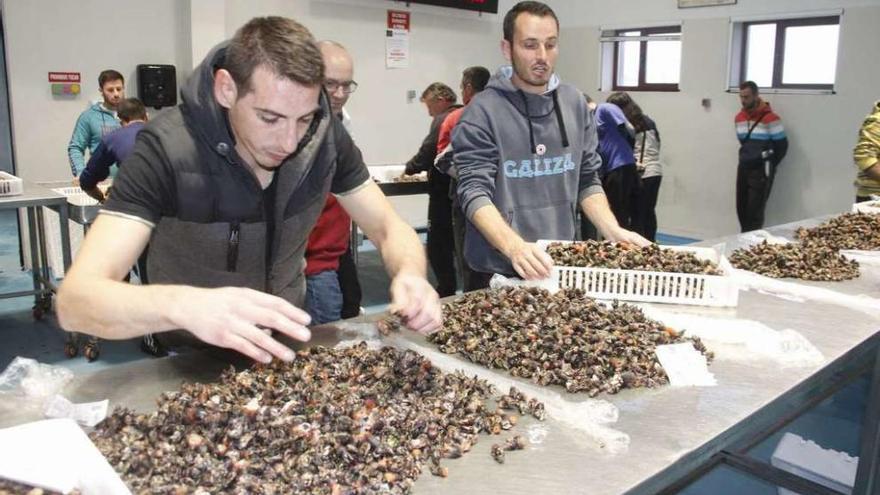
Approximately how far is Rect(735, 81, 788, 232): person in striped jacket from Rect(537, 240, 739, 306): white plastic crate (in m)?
5.16

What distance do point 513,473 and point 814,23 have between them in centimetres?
681

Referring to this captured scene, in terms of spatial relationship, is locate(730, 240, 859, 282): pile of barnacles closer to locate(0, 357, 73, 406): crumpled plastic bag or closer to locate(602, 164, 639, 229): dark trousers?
locate(0, 357, 73, 406): crumpled plastic bag

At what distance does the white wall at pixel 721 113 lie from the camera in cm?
635

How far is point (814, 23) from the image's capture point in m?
6.62

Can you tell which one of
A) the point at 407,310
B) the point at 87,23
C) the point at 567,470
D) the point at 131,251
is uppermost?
the point at 87,23

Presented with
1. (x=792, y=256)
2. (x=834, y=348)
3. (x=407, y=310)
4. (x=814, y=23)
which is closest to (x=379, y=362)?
(x=407, y=310)

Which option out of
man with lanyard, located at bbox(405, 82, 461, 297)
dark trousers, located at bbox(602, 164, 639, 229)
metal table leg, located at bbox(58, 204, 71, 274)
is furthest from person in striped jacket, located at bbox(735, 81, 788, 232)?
metal table leg, located at bbox(58, 204, 71, 274)

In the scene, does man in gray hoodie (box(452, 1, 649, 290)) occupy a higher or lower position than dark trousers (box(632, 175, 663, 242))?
higher

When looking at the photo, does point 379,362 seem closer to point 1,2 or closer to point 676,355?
point 676,355

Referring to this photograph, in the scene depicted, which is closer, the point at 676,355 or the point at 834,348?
the point at 676,355

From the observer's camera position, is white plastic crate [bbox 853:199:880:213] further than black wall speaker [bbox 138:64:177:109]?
No

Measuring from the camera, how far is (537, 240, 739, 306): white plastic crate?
6.79 feet

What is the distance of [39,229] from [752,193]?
19.5ft

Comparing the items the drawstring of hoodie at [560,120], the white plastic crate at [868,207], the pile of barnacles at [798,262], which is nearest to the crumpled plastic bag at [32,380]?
the drawstring of hoodie at [560,120]
